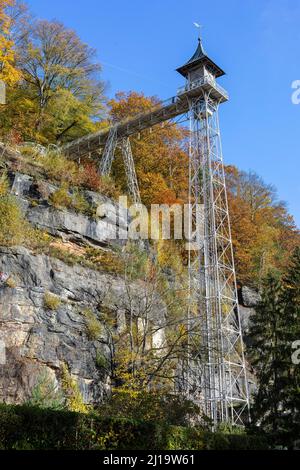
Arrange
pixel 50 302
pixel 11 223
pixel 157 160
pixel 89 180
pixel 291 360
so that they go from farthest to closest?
pixel 157 160 → pixel 89 180 → pixel 11 223 → pixel 291 360 → pixel 50 302

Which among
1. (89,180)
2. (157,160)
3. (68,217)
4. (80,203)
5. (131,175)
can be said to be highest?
(157,160)

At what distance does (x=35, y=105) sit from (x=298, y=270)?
19206 millimetres

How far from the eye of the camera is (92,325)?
16.4 m

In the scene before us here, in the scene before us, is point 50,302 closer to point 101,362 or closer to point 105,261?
point 101,362

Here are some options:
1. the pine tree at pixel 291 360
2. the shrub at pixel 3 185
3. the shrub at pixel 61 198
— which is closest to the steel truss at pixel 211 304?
the pine tree at pixel 291 360

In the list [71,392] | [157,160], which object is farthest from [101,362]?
[157,160]

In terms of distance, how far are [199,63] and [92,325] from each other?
13.9 metres

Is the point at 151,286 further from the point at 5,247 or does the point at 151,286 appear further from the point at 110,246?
the point at 5,247

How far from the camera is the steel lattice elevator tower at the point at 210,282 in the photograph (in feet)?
57.7

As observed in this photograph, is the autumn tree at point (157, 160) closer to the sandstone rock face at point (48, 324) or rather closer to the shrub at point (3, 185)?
the shrub at point (3, 185)

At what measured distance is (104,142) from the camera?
27.1m

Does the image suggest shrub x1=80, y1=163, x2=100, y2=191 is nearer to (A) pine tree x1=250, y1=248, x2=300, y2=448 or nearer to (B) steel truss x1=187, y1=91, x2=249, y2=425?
(B) steel truss x1=187, y1=91, x2=249, y2=425

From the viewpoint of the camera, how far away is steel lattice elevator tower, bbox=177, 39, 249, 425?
17594 millimetres
